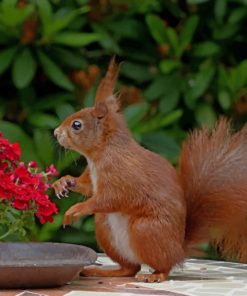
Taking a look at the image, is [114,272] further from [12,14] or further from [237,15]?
[237,15]

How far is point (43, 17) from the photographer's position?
409 centimetres

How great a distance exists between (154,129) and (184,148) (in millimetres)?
857

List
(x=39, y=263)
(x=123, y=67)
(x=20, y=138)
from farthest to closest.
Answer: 1. (x=123, y=67)
2. (x=20, y=138)
3. (x=39, y=263)

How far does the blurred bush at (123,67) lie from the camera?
4.11 m

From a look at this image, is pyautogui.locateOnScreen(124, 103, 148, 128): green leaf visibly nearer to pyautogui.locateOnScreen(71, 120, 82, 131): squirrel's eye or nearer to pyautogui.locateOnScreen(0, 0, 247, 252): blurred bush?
pyautogui.locateOnScreen(0, 0, 247, 252): blurred bush

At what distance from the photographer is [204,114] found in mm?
4301

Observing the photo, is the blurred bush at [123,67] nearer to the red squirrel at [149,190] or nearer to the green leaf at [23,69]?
the green leaf at [23,69]

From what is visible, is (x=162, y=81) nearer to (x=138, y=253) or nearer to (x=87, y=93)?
(x=87, y=93)

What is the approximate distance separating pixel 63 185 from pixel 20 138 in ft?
2.91

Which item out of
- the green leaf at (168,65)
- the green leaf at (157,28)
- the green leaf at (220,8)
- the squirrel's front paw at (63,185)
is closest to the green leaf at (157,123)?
the green leaf at (168,65)

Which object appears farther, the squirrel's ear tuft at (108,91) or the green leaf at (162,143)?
the green leaf at (162,143)

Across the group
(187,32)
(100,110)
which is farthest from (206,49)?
(100,110)

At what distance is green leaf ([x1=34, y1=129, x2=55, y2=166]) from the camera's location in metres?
4.06

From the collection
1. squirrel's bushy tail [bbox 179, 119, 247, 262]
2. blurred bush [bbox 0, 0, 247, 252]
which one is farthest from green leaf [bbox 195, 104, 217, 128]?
squirrel's bushy tail [bbox 179, 119, 247, 262]
